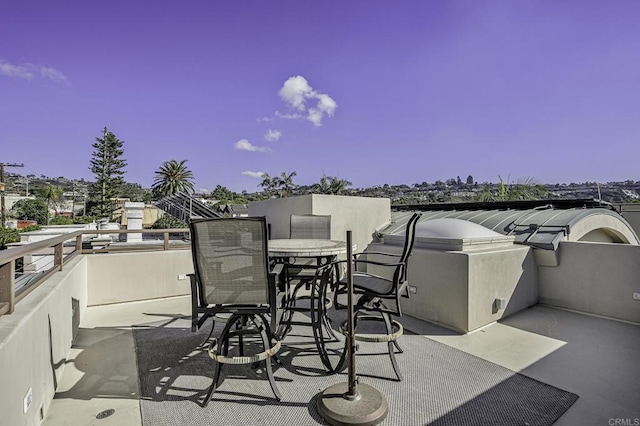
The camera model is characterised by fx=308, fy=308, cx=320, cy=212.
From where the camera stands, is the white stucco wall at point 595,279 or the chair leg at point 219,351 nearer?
the chair leg at point 219,351

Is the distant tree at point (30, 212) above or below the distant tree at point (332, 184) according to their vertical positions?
below

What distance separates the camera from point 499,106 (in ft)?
30.9

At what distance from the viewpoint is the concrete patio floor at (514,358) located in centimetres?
229

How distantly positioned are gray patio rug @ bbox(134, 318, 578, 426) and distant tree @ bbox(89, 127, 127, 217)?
3056 cm

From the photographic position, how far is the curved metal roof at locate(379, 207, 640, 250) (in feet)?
17.2

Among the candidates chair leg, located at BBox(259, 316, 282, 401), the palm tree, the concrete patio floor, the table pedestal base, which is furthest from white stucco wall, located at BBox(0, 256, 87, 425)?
the palm tree

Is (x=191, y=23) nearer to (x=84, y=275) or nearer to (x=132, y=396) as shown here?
(x=84, y=275)

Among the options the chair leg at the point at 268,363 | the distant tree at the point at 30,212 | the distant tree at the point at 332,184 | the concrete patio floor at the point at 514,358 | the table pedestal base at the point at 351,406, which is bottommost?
the concrete patio floor at the point at 514,358

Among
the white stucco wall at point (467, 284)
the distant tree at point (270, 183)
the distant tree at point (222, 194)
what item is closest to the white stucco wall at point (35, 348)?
the white stucco wall at point (467, 284)

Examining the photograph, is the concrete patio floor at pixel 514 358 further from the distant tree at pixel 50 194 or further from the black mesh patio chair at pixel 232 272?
the distant tree at pixel 50 194

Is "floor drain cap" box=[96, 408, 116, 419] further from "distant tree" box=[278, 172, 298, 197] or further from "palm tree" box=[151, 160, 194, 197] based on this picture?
"distant tree" box=[278, 172, 298, 197]

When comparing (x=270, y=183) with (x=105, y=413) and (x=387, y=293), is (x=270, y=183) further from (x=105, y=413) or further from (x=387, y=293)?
(x=105, y=413)

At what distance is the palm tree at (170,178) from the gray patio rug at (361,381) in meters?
33.7

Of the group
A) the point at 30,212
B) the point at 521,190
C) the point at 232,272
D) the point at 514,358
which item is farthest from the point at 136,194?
the point at 514,358
